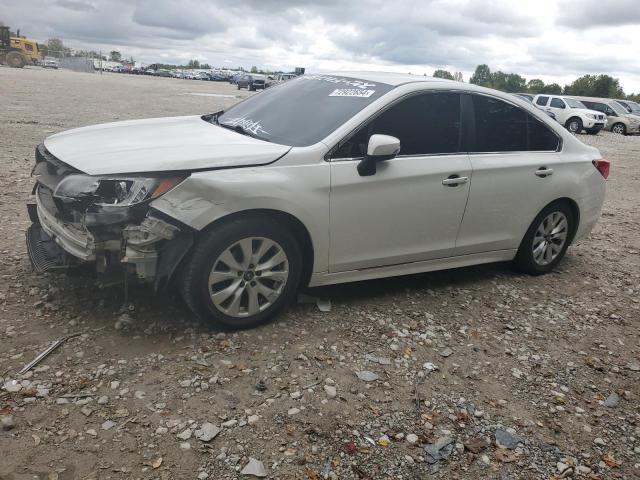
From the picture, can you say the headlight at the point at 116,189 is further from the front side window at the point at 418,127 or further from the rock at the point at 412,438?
the rock at the point at 412,438

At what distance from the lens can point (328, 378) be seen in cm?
336

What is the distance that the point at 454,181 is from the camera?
4336 mm

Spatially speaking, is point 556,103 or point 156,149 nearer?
point 156,149

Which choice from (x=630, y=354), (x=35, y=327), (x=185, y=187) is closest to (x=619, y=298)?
(x=630, y=354)

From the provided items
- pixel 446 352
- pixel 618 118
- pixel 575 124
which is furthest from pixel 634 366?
pixel 618 118

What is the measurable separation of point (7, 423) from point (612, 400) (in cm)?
346

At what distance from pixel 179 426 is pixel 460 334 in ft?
7.16

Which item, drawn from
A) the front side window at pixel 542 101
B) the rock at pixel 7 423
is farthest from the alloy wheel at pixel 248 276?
the front side window at pixel 542 101

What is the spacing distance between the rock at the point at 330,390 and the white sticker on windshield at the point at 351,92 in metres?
2.17

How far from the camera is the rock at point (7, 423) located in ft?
8.86

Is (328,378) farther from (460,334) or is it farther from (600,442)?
(600,442)

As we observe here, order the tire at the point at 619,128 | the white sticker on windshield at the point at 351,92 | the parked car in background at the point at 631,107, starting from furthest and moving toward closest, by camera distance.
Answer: the parked car in background at the point at 631,107 < the tire at the point at 619,128 < the white sticker on windshield at the point at 351,92

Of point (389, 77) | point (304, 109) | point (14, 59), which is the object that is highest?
point (14, 59)

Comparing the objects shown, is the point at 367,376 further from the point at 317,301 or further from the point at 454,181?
the point at 454,181
